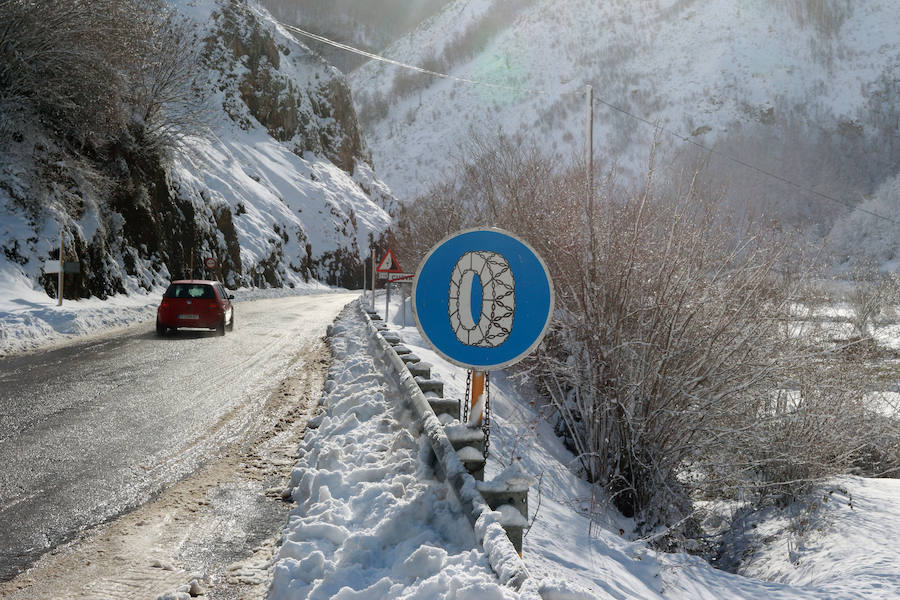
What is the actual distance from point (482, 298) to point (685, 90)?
15242cm

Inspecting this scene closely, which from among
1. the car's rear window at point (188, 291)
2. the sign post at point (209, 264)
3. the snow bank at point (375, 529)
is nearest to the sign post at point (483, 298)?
the snow bank at point (375, 529)

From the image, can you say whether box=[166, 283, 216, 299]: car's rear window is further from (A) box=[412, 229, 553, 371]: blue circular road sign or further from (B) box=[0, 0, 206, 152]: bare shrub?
(A) box=[412, 229, 553, 371]: blue circular road sign

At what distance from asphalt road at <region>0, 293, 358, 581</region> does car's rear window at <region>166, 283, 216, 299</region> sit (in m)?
2.48

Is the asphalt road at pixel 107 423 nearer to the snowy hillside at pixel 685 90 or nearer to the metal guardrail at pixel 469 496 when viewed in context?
the metal guardrail at pixel 469 496

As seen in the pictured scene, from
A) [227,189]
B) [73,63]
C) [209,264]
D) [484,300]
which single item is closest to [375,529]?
[484,300]

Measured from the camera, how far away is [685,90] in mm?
140000

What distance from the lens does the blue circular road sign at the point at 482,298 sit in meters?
3.60

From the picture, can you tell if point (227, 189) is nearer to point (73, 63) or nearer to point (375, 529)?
point (73, 63)

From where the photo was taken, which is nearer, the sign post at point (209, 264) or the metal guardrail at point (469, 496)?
the metal guardrail at point (469, 496)

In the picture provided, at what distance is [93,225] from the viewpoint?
22.7 m

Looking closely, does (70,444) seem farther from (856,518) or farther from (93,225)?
(93,225)

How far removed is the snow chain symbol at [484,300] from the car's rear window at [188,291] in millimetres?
13815

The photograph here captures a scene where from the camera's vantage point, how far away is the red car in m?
15.8

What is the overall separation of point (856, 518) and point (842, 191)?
118054 millimetres
